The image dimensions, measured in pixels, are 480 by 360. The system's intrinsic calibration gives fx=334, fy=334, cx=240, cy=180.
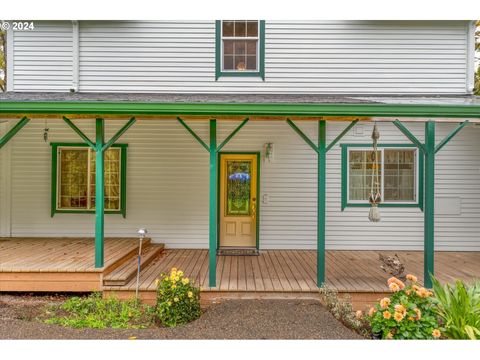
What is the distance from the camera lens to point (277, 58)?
748cm

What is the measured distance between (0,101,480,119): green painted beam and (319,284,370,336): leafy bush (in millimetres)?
2527

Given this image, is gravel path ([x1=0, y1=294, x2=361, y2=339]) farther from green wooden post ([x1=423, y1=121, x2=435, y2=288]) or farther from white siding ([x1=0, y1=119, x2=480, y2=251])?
white siding ([x1=0, y1=119, x2=480, y2=251])

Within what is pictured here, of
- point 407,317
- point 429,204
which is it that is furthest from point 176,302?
point 429,204

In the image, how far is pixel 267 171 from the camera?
735cm

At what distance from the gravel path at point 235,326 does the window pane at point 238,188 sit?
3024mm

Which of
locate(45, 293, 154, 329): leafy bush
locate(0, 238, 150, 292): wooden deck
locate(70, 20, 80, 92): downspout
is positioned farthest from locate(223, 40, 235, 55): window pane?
locate(45, 293, 154, 329): leafy bush

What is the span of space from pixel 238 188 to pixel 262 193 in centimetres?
54

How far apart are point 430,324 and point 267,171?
14.4 ft

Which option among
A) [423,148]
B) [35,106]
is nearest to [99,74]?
[35,106]

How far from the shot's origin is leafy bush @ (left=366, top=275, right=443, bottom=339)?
354 centimetres

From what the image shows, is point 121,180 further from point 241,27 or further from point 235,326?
point 235,326

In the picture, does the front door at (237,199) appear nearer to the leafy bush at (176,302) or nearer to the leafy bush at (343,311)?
the leafy bush at (343,311)

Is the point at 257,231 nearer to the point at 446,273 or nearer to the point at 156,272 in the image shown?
the point at 156,272

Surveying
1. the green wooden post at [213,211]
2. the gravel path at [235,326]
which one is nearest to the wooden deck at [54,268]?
the gravel path at [235,326]
